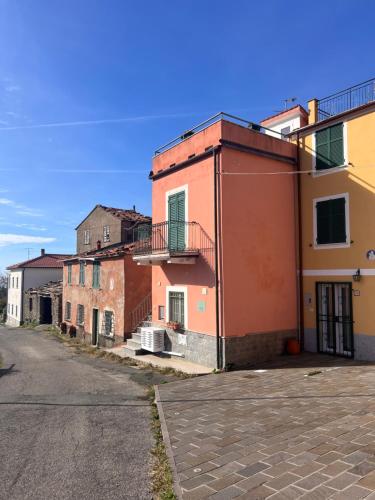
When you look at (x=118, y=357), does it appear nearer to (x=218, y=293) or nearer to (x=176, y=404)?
(x=218, y=293)

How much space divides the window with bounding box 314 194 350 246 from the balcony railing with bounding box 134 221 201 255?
12.8ft


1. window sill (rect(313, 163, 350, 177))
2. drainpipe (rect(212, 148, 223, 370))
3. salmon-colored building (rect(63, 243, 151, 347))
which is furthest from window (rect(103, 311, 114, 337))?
window sill (rect(313, 163, 350, 177))

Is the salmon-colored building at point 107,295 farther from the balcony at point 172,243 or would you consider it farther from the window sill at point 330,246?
the window sill at point 330,246

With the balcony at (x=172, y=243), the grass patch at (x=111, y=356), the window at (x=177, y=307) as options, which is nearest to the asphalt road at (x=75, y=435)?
the grass patch at (x=111, y=356)

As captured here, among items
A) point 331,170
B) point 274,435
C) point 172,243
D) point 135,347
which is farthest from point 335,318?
point 135,347

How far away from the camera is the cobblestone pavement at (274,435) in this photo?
4.50 meters

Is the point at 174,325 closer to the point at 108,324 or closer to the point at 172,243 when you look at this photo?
the point at 172,243

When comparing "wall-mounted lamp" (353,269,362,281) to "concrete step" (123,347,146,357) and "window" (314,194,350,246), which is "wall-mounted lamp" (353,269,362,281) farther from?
"concrete step" (123,347,146,357)

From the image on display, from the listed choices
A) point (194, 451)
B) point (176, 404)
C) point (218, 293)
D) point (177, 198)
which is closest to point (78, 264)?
point (177, 198)

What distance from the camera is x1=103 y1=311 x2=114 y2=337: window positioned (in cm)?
1894

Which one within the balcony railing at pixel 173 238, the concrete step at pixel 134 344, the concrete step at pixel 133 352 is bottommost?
the concrete step at pixel 133 352

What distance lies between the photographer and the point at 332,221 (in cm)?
→ 1259

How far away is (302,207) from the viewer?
1367cm

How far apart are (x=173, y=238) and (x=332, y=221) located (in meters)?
5.35
